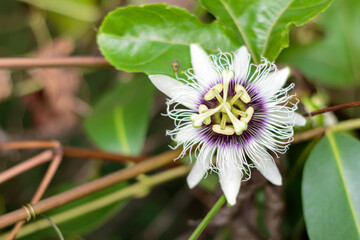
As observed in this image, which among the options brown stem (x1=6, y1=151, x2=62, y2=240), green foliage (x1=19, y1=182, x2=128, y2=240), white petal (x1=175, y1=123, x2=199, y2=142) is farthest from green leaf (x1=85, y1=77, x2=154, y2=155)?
white petal (x1=175, y1=123, x2=199, y2=142)

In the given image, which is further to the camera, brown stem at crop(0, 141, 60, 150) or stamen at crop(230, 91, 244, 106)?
brown stem at crop(0, 141, 60, 150)

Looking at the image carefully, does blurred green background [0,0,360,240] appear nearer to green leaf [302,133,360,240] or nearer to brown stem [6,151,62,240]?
green leaf [302,133,360,240]

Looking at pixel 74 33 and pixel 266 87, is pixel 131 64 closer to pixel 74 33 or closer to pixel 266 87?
pixel 266 87

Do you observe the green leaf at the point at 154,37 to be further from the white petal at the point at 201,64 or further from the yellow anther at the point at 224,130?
the yellow anther at the point at 224,130

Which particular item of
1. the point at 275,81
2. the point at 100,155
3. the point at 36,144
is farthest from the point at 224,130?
the point at 36,144

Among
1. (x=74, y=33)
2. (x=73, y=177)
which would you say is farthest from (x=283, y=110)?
(x=74, y=33)

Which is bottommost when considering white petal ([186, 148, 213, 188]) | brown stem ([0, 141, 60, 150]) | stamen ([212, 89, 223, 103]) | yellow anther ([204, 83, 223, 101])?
white petal ([186, 148, 213, 188])

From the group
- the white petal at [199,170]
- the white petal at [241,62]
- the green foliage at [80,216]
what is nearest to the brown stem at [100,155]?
the green foliage at [80,216]
